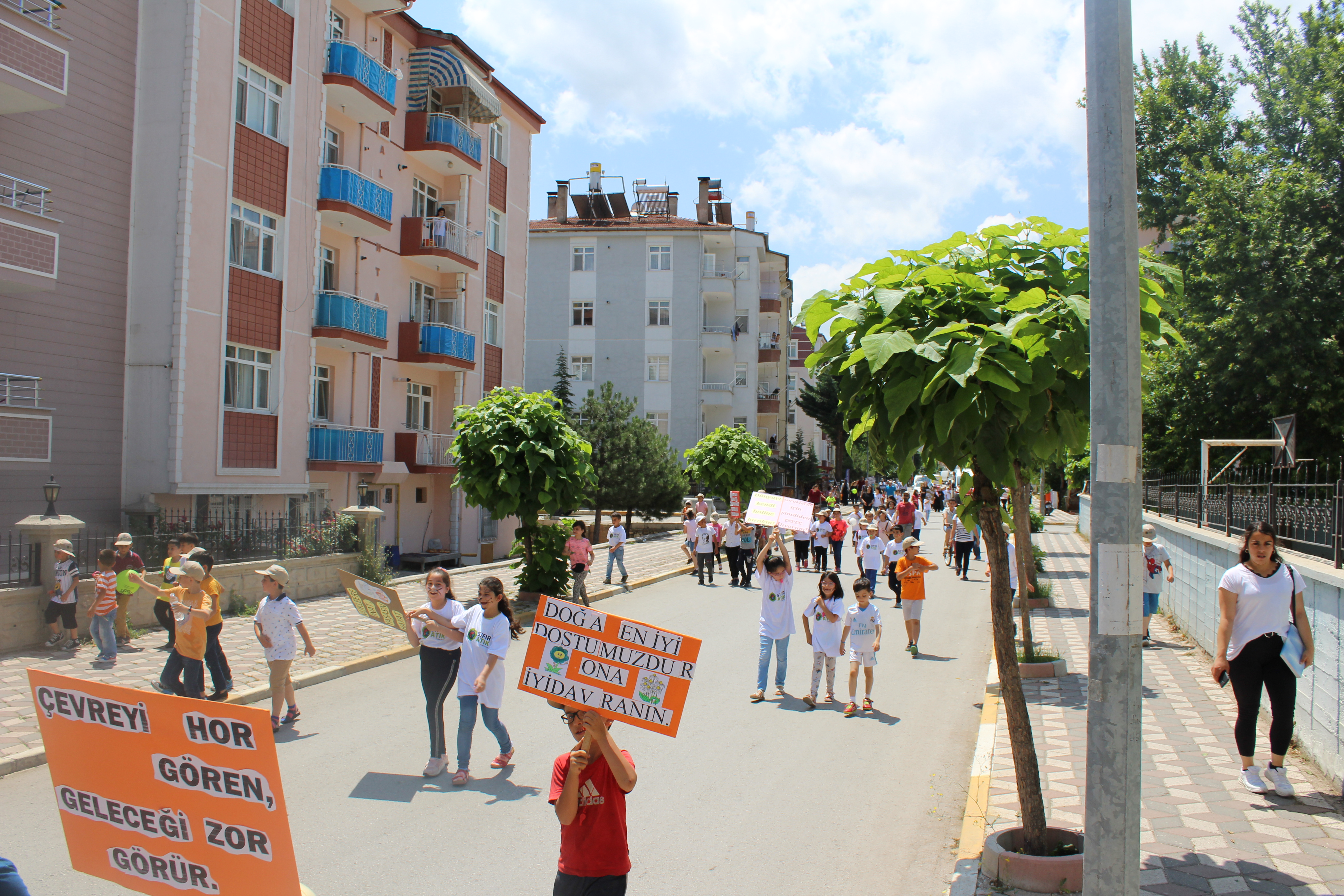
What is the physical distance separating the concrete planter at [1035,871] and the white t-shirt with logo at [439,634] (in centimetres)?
459

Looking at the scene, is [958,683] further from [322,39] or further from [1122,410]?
[322,39]

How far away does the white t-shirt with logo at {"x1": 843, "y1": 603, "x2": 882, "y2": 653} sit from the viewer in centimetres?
1010

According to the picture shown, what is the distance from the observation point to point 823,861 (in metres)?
5.92

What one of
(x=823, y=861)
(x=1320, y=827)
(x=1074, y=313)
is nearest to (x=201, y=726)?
(x=823, y=861)

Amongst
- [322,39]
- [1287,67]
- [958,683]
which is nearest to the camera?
[958,683]

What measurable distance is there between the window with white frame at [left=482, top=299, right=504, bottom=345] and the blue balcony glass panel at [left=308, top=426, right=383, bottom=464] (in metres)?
7.01

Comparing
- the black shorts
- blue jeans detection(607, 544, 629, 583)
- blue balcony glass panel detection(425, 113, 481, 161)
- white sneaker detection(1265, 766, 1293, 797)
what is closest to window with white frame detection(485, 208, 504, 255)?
blue balcony glass panel detection(425, 113, 481, 161)

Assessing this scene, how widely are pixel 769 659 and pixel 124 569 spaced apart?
349 inches

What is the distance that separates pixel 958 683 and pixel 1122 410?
27.9 ft

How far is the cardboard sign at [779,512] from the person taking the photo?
617 inches

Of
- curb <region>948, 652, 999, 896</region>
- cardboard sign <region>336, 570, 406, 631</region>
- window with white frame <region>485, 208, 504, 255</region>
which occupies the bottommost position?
curb <region>948, 652, 999, 896</region>

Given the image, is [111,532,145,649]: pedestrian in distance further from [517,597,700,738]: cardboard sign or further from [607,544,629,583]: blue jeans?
[607,544,629,583]: blue jeans

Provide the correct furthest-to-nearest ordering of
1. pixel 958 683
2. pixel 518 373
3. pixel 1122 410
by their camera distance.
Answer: pixel 518 373 → pixel 958 683 → pixel 1122 410

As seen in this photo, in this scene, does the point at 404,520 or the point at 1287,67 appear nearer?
the point at 1287,67
